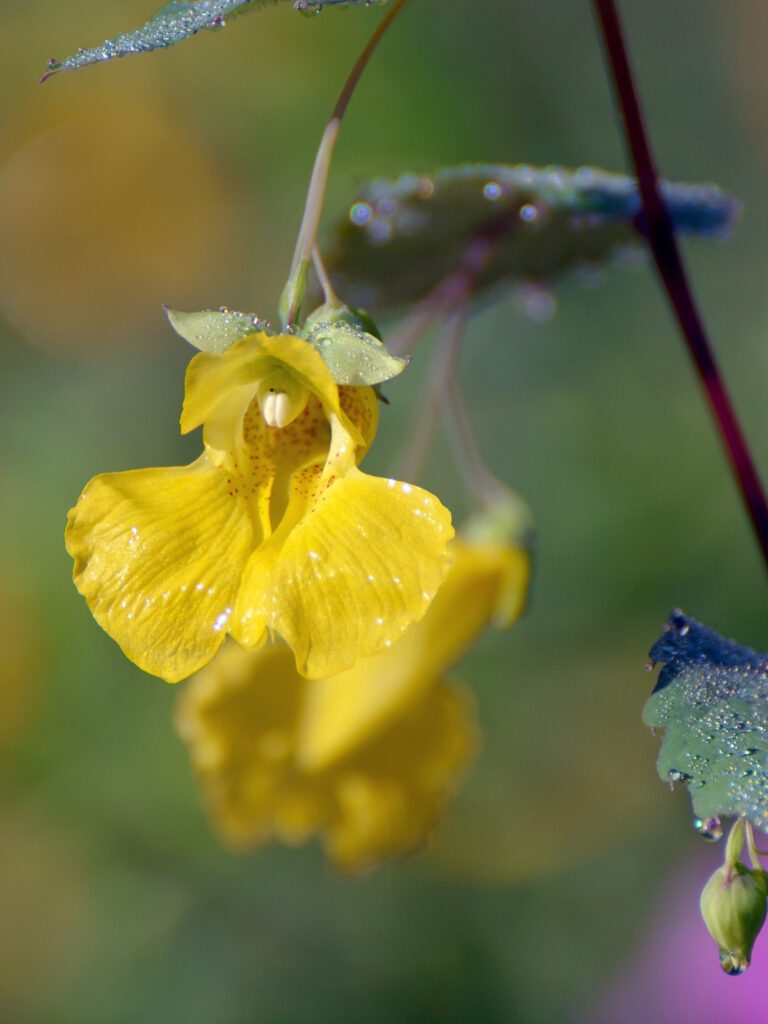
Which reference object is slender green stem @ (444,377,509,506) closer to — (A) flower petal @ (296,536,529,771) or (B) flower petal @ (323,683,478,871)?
(A) flower petal @ (296,536,529,771)

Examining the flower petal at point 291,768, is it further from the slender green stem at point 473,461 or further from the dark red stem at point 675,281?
the dark red stem at point 675,281

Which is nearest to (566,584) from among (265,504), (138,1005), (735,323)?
(735,323)

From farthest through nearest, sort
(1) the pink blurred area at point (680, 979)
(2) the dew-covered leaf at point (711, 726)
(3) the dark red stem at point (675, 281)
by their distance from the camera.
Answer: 1. (1) the pink blurred area at point (680, 979)
2. (3) the dark red stem at point (675, 281)
3. (2) the dew-covered leaf at point (711, 726)

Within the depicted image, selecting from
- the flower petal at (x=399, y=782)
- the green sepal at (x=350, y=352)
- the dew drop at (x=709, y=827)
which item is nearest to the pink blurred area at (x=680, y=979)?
the flower petal at (x=399, y=782)

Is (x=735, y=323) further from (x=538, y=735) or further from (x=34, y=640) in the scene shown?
(x=34, y=640)

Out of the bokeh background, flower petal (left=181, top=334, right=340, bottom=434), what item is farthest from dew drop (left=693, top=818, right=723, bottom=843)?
the bokeh background
